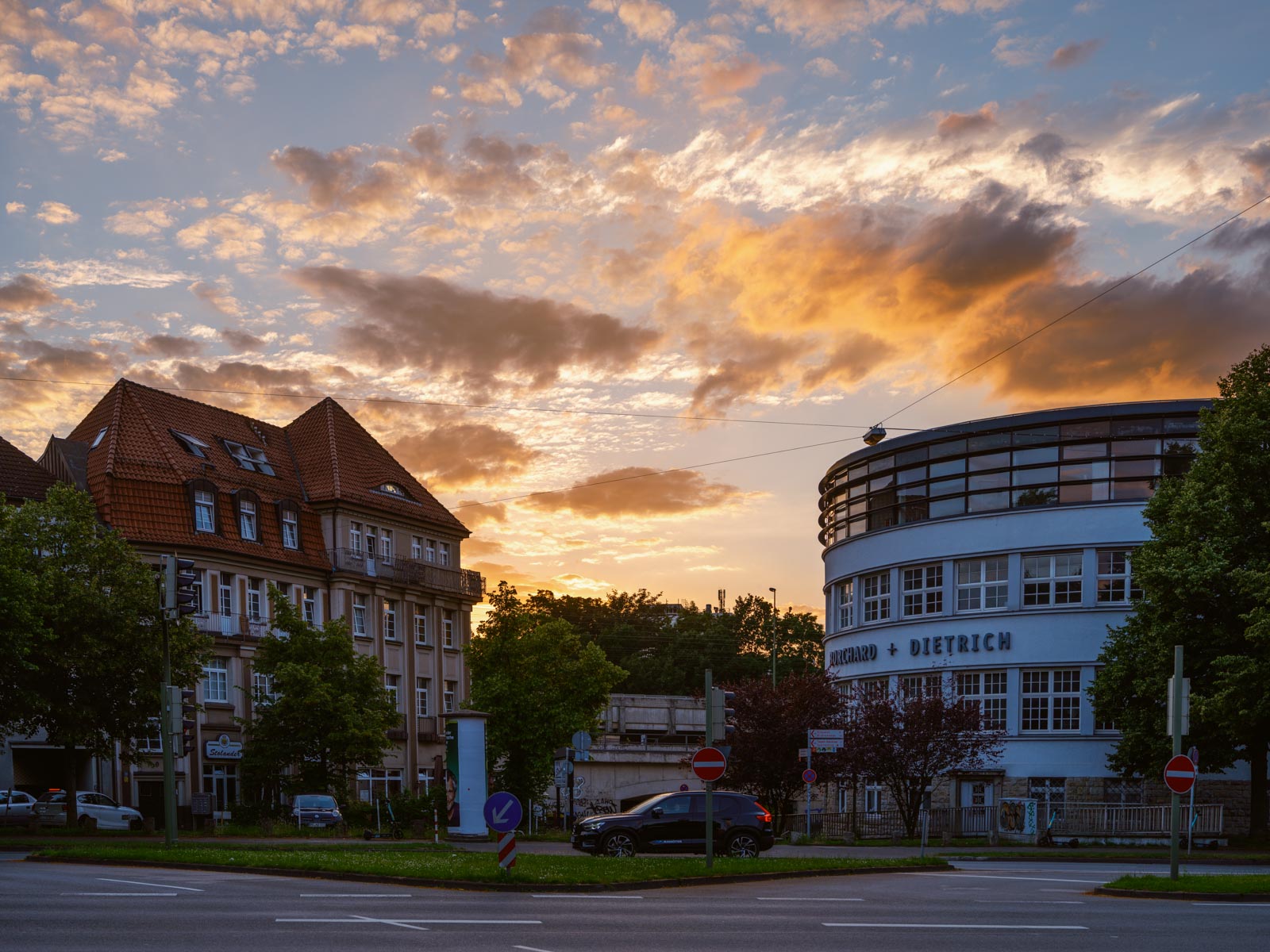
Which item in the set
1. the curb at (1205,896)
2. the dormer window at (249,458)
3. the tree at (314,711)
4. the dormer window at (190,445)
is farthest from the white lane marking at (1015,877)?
the dormer window at (249,458)

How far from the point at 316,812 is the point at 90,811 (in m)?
6.65

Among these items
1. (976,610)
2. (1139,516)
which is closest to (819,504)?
(976,610)

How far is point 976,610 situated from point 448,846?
26644 millimetres

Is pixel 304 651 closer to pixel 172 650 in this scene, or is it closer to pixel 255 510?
pixel 172 650

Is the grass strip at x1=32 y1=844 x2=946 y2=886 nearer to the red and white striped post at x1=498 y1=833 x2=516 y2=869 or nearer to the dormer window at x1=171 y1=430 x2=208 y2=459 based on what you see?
the red and white striped post at x1=498 y1=833 x2=516 y2=869

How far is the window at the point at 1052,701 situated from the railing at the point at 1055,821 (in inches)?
121

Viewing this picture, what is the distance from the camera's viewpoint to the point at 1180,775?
24594mm

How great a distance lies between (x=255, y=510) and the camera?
6112 centimetres

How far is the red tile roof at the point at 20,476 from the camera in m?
52.5

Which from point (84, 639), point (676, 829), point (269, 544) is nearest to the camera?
point (676, 829)

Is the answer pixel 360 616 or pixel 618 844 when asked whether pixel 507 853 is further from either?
pixel 360 616

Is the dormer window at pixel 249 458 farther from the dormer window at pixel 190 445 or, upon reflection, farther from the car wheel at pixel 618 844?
the car wheel at pixel 618 844

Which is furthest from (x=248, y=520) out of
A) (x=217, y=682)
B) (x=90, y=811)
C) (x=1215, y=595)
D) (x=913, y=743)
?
(x=1215, y=595)

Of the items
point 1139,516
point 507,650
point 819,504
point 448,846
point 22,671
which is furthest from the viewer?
point 819,504
